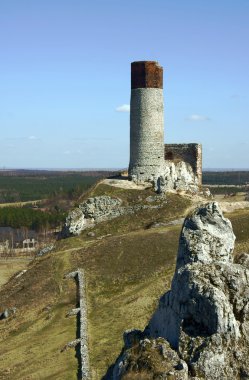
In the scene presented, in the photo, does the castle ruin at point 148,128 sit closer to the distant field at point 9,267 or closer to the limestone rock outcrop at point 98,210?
the limestone rock outcrop at point 98,210

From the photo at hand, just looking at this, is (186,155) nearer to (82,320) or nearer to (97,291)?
(97,291)

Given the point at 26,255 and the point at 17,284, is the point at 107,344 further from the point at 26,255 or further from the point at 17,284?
the point at 26,255

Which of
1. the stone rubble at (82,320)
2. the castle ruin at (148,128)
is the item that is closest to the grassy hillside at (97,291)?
the stone rubble at (82,320)

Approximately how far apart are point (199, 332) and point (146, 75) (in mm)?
48110

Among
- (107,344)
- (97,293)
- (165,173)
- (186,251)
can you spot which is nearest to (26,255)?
(165,173)

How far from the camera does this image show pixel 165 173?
66125mm

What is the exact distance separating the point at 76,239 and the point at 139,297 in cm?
2024

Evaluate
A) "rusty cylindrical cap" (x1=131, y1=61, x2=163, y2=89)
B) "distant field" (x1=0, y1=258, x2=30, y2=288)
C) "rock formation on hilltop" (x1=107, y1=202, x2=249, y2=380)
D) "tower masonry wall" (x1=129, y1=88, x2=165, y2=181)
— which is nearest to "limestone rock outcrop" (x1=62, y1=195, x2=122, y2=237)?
"tower masonry wall" (x1=129, y1=88, x2=165, y2=181)

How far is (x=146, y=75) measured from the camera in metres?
62.8

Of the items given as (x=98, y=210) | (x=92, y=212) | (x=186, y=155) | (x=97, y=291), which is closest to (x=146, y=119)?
(x=98, y=210)

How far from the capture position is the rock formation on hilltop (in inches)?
685

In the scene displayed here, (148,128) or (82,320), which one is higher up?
(148,128)

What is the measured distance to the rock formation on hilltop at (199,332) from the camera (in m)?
17.4

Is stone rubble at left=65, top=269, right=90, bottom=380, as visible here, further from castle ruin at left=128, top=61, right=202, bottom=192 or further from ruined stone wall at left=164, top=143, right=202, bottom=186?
ruined stone wall at left=164, top=143, right=202, bottom=186
